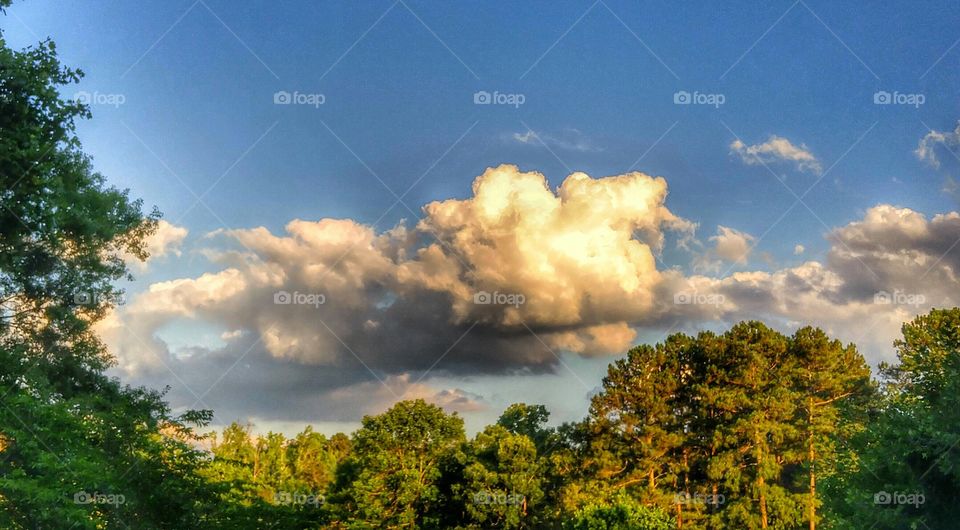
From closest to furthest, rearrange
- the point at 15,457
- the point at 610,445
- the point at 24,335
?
the point at 15,457, the point at 24,335, the point at 610,445

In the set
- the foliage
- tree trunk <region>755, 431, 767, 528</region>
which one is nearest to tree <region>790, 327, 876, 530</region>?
tree trunk <region>755, 431, 767, 528</region>

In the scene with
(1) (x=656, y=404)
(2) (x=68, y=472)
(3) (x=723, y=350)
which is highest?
(3) (x=723, y=350)

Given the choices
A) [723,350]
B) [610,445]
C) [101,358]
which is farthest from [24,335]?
[723,350]

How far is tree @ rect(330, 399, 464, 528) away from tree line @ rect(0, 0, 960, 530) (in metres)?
0.16

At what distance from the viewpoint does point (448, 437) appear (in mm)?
68500

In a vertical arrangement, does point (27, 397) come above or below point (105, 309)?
below

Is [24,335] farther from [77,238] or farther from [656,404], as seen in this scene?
[656,404]

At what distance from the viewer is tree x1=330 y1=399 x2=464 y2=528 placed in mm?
62750

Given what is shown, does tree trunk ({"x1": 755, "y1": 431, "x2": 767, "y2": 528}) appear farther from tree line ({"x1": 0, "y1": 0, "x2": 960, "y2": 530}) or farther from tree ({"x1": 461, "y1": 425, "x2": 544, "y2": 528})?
tree ({"x1": 461, "y1": 425, "x2": 544, "y2": 528})

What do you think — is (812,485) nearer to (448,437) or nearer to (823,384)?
(823,384)

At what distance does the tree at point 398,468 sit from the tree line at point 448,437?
0.51ft

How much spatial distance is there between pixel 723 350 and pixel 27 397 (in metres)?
45.8

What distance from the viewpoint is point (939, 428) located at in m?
23.2

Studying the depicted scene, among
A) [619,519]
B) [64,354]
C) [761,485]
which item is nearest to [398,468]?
[619,519]
